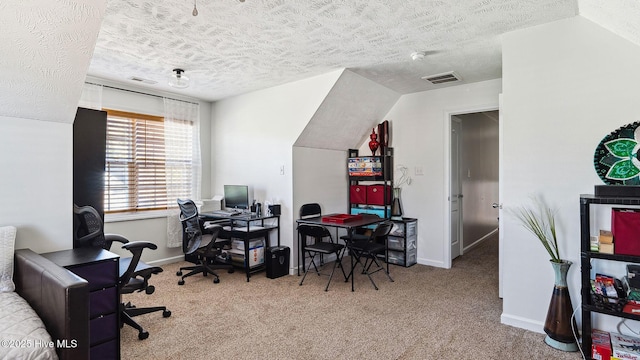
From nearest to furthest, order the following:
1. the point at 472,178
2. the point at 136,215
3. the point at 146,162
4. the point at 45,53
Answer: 1. the point at 45,53
2. the point at 136,215
3. the point at 146,162
4. the point at 472,178

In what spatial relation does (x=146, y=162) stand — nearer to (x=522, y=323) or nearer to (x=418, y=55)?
(x=418, y=55)

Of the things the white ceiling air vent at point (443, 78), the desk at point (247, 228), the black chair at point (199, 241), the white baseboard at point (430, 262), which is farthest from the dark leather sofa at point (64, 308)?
the white baseboard at point (430, 262)

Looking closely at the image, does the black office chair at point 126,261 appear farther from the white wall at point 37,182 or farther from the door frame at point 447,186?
the door frame at point 447,186

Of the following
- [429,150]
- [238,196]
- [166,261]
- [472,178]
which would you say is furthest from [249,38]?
[472,178]

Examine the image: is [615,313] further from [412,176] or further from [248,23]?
[248,23]

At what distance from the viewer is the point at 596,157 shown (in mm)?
2432

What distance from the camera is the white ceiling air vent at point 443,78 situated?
3.96 metres

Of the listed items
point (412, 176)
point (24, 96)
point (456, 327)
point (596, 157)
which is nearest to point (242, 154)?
point (412, 176)

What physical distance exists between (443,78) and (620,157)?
2.16 m

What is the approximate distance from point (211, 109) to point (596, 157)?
4969 mm

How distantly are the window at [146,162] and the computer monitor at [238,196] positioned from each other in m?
0.65

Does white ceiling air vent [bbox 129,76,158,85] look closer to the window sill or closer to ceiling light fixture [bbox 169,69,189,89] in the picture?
ceiling light fixture [bbox 169,69,189,89]

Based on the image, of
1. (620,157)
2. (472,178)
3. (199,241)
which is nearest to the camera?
(620,157)

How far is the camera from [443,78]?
4113 millimetres
